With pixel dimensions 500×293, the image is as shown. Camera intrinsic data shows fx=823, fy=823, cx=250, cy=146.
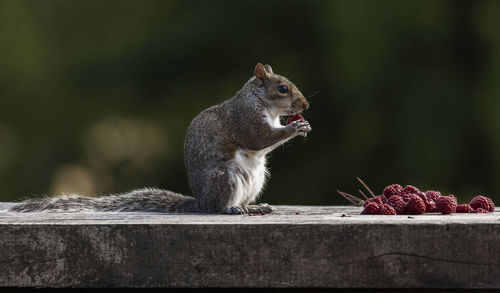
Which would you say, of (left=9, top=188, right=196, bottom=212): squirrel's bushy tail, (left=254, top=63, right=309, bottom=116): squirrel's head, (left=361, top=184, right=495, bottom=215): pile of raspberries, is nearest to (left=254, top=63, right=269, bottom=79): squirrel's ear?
(left=254, top=63, right=309, bottom=116): squirrel's head

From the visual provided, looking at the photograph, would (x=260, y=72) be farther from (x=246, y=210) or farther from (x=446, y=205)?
(x=446, y=205)

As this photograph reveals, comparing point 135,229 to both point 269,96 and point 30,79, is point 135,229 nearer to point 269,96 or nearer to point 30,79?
point 269,96

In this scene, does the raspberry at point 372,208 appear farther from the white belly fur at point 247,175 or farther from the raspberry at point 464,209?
the white belly fur at point 247,175

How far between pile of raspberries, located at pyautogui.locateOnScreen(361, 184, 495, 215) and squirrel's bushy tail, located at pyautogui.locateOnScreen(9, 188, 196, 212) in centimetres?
80

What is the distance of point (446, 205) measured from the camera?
255 cm

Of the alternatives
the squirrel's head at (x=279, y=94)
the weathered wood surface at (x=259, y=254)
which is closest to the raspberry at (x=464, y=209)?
the weathered wood surface at (x=259, y=254)

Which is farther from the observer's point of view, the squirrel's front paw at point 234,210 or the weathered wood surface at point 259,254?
the squirrel's front paw at point 234,210

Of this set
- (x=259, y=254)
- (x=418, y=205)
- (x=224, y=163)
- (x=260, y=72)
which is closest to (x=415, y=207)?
(x=418, y=205)

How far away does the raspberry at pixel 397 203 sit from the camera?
2600 millimetres

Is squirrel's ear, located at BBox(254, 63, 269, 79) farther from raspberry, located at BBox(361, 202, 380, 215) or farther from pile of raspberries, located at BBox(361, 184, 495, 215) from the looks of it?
raspberry, located at BBox(361, 202, 380, 215)

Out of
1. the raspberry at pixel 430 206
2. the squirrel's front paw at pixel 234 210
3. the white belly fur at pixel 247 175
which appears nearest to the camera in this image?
the raspberry at pixel 430 206

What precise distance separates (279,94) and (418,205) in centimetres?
94

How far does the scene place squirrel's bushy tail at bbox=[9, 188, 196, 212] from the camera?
299cm

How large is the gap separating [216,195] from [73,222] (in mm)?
1102
